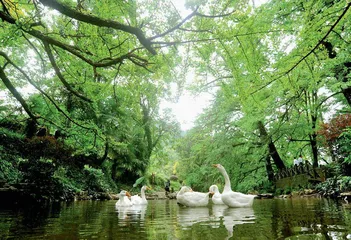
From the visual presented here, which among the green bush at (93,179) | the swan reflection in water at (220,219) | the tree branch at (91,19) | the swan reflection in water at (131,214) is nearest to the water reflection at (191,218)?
the swan reflection in water at (220,219)

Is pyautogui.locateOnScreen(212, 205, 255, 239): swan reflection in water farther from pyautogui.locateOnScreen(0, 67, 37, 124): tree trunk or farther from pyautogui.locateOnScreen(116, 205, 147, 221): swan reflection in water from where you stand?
pyautogui.locateOnScreen(0, 67, 37, 124): tree trunk

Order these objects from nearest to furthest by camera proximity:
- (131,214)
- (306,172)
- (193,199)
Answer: (131,214), (193,199), (306,172)

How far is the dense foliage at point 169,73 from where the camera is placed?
4500 mm

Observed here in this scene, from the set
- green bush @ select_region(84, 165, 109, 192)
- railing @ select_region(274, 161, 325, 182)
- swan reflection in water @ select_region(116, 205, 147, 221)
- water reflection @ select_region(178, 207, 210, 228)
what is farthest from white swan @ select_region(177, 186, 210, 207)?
green bush @ select_region(84, 165, 109, 192)

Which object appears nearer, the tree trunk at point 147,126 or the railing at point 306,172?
the railing at point 306,172

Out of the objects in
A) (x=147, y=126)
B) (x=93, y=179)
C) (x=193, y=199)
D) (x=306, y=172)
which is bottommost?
Result: (x=193, y=199)

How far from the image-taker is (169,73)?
23.5 feet

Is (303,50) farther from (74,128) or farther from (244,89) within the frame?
(74,128)

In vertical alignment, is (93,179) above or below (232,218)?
above

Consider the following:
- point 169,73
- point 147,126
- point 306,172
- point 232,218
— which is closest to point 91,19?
point 169,73

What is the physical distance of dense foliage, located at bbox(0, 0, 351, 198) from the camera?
450 centimetres

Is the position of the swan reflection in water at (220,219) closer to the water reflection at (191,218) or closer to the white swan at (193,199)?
the water reflection at (191,218)

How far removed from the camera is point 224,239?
2.44 m

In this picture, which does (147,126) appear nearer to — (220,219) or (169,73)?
(169,73)
